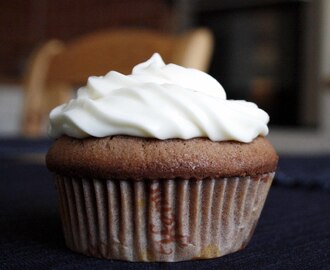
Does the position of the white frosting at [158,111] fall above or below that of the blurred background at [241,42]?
above

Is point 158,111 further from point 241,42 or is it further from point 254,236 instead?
point 241,42

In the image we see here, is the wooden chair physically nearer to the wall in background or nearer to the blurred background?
the blurred background

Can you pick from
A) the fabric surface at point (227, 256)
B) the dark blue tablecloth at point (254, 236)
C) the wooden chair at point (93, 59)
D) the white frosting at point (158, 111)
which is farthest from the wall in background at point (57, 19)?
the white frosting at point (158, 111)

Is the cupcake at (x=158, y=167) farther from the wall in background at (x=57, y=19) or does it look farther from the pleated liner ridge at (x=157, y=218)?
the wall in background at (x=57, y=19)

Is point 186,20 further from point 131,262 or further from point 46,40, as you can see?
point 131,262

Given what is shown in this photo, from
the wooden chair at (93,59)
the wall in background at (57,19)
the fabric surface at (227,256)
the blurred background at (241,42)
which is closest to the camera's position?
the fabric surface at (227,256)

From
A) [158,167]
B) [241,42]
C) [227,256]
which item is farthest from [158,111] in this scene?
[241,42]

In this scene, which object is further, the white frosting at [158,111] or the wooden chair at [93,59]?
the wooden chair at [93,59]

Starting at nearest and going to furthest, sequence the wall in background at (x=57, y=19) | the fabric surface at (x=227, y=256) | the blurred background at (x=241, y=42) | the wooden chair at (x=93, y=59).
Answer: the fabric surface at (x=227, y=256) < the wooden chair at (x=93, y=59) < the blurred background at (x=241, y=42) < the wall in background at (x=57, y=19)
